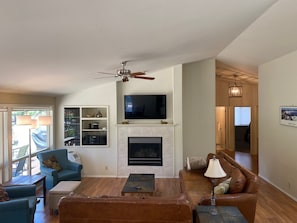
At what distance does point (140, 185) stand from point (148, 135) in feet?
7.67

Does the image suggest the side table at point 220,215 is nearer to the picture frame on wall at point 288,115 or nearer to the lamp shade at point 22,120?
the picture frame on wall at point 288,115

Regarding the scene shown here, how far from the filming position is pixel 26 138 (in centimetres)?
637

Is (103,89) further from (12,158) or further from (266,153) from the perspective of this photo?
(266,153)

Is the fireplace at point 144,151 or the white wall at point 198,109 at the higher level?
the white wall at point 198,109

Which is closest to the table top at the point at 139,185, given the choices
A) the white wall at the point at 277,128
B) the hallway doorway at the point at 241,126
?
the white wall at the point at 277,128

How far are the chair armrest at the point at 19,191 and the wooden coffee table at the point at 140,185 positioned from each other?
5.26 ft

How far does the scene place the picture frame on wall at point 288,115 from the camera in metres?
5.33

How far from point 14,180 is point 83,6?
13.9 feet

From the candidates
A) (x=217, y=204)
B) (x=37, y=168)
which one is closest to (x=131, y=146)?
(x=37, y=168)

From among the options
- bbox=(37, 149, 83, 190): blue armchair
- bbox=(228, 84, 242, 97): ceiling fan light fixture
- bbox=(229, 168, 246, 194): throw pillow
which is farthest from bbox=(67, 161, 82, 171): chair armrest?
bbox=(228, 84, 242, 97): ceiling fan light fixture

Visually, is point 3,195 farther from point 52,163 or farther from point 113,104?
point 113,104

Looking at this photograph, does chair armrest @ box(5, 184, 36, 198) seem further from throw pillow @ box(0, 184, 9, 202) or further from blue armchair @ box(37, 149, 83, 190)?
blue armchair @ box(37, 149, 83, 190)

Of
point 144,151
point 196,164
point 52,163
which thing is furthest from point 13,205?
point 144,151

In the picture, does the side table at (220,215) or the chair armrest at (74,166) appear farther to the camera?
the chair armrest at (74,166)
